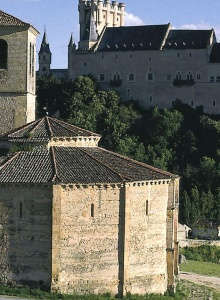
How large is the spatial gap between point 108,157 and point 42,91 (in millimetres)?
58935

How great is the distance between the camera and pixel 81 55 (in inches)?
3772

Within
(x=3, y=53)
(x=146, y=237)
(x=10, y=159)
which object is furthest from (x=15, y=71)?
(x=146, y=237)

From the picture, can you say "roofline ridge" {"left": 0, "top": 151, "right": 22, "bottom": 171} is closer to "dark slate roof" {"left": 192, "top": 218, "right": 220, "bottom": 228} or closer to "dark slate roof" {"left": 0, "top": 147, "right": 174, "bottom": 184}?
"dark slate roof" {"left": 0, "top": 147, "right": 174, "bottom": 184}

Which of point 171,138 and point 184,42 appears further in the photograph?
point 184,42

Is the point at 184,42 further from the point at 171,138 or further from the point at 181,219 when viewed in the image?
the point at 181,219

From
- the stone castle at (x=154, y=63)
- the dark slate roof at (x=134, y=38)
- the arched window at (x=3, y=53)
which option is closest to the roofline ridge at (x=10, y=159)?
the arched window at (x=3, y=53)

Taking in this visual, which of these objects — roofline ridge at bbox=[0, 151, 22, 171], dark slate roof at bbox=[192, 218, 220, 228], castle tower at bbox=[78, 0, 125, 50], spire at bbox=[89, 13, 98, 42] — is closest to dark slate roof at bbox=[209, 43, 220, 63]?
castle tower at bbox=[78, 0, 125, 50]

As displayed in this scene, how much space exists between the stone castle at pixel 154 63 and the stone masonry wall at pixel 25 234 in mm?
58477

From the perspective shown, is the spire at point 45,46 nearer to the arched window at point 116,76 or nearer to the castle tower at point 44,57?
the castle tower at point 44,57

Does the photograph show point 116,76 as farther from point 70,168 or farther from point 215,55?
point 70,168

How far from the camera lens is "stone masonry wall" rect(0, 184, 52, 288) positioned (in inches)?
1259

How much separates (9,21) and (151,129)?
50.5 meters

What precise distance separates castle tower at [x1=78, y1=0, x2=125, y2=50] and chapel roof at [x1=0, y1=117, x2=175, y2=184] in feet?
202

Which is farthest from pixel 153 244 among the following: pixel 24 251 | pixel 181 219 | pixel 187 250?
pixel 181 219
